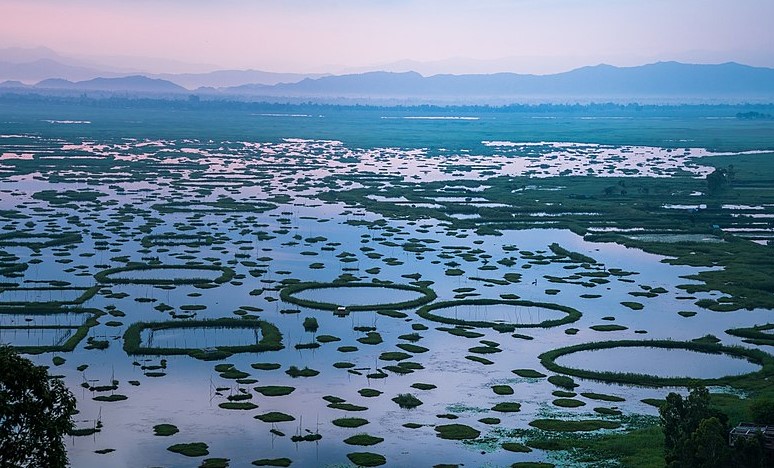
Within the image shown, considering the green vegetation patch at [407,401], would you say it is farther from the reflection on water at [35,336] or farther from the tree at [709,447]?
the reflection on water at [35,336]

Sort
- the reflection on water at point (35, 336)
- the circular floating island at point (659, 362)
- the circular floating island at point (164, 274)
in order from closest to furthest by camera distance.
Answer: the circular floating island at point (659, 362), the reflection on water at point (35, 336), the circular floating island at point (164, 274)

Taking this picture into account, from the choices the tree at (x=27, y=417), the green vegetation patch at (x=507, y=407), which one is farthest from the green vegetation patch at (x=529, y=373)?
the tree at (x=27, y=417)

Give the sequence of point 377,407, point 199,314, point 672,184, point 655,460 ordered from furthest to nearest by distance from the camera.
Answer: point 672,184 < point 199,314 < point 377,407 < point 655,460

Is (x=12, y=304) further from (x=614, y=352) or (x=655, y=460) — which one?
(x=655, y=460)

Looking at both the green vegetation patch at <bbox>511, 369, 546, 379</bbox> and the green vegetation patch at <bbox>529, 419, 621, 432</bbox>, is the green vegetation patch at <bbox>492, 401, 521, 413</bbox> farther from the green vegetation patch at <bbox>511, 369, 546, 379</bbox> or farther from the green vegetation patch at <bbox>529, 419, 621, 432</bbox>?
the green vegetation patch at <bbox>511, 369, 546, 379</bbox>

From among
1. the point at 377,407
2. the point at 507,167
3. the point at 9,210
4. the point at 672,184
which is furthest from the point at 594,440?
the point at 507,167

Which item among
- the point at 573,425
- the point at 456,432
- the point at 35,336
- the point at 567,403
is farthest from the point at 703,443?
the point at 35,336

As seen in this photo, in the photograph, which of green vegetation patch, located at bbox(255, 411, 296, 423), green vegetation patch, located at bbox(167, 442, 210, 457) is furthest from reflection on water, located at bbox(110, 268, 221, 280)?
green vegetation patch, located at bbox(167, 442, 210, 457)
